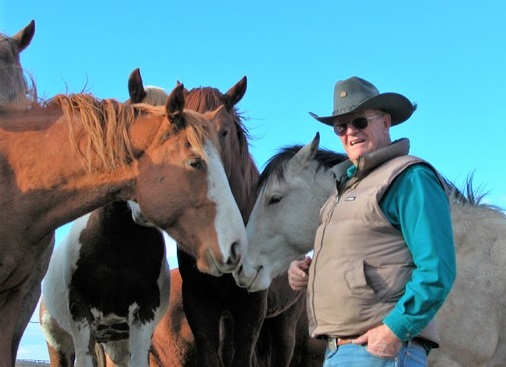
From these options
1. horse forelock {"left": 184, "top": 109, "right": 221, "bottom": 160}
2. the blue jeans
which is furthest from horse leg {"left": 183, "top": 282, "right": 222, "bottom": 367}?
the blue jeans

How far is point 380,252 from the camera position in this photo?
288 cm

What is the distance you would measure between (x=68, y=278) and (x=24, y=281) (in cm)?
123

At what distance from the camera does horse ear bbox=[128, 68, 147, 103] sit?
4.33 m

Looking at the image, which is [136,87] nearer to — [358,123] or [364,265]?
[358,123]

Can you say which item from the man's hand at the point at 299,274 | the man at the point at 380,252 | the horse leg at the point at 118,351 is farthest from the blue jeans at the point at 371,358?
the horse leg at the point at 118,351

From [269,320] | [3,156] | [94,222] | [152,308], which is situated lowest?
[269,320]

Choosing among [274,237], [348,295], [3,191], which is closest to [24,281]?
[3,191]

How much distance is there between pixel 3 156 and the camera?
387 cm

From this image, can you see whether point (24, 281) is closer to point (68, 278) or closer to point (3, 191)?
point (3, 191)

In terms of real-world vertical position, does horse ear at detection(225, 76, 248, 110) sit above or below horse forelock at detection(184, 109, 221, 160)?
above

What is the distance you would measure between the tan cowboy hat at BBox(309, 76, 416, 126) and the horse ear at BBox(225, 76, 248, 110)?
2.33 m

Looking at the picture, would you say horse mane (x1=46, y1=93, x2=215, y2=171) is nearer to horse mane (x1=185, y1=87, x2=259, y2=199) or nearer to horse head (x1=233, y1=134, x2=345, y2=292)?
horse head (x1=233, y1=134, x2=345, y2=292)

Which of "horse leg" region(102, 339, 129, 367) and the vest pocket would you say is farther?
"horse leg" region(102, 339, 129, 367)

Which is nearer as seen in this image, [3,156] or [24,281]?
[3,156]
